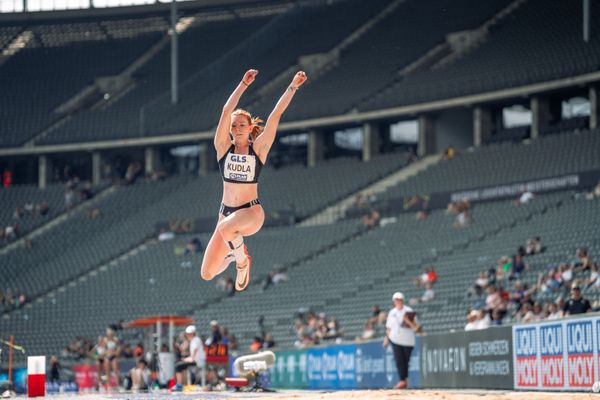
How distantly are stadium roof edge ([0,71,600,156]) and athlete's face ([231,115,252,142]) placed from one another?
26.1m

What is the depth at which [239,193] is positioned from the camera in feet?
47.5

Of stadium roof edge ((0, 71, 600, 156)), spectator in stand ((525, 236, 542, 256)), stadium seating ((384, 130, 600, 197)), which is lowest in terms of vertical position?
spectator in stand ((525, 236, 542, 256))

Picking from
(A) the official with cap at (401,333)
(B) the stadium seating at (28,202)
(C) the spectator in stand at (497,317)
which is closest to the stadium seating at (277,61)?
(B) the stadium seating at (28,202)

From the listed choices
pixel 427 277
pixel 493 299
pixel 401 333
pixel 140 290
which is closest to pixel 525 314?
pixel 493 299

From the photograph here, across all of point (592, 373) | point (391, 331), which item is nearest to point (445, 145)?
point (391, 331)

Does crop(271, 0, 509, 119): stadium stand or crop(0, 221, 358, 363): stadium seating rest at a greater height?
crop(271, 0, 509, 119): stadium stand

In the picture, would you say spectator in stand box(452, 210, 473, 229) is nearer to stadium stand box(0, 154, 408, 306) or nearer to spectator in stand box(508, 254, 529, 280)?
spectator in stand box(508, 254, 529, 280)

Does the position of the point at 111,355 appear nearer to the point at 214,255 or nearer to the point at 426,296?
the point at 426,296

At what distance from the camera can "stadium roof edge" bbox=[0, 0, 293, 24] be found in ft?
176

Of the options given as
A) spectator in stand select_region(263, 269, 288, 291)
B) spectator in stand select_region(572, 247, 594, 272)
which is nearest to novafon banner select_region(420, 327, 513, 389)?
spectator in stand select_region(572, 247, 594, 272)

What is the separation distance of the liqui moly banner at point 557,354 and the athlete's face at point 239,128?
6068 millimetres

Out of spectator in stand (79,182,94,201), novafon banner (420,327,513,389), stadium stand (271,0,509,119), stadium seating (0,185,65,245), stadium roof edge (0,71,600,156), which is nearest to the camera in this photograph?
novafon banner (420,327,513,389)

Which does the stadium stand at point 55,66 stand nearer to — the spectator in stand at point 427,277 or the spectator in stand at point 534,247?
the spectator in stand at point 427,277

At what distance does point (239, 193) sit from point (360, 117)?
32.1m
